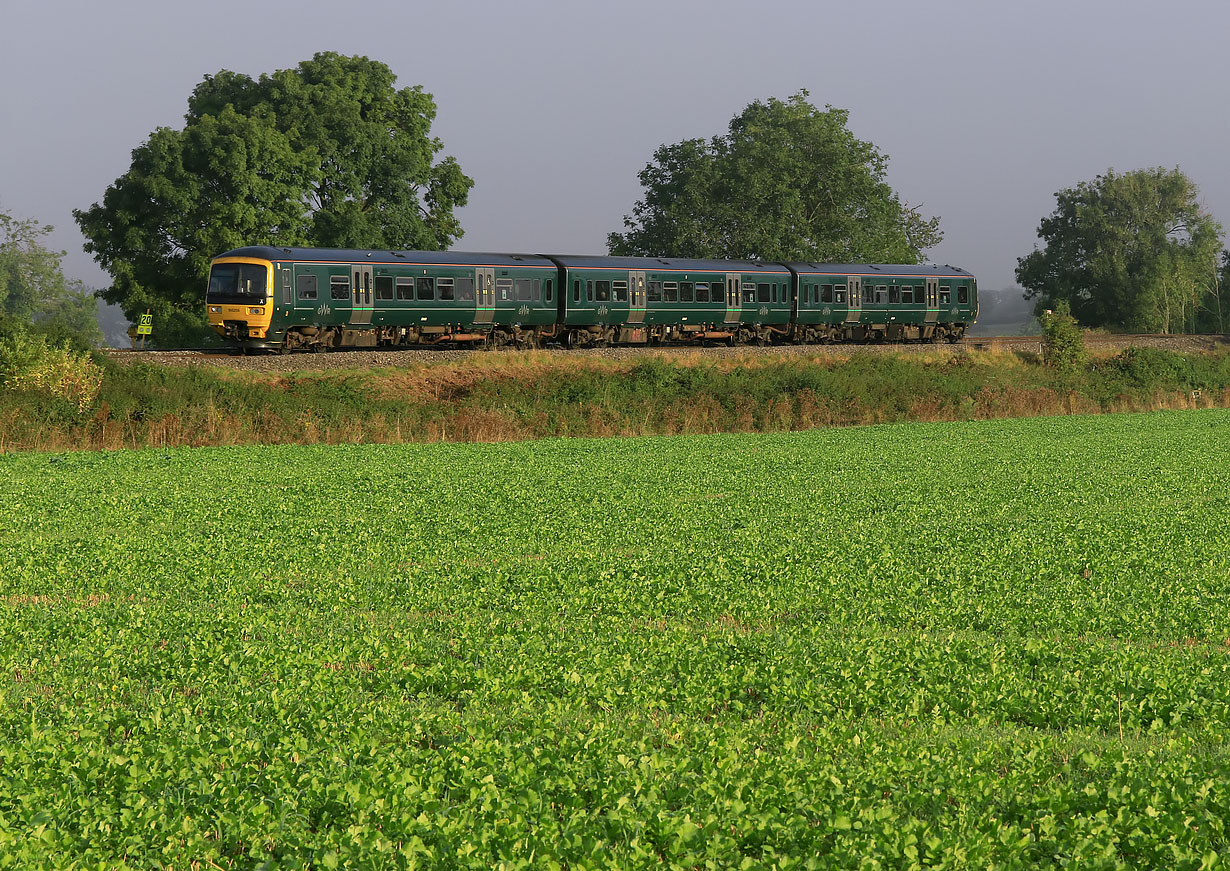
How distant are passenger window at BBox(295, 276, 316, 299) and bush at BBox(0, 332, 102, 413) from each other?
21.8 feet

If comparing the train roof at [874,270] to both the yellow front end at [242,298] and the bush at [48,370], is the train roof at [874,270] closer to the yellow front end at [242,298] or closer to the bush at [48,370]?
the yellow front end at [242,298]

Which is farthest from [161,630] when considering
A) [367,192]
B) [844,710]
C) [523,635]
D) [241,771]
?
[367,192]

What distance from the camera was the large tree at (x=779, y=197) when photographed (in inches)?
2704

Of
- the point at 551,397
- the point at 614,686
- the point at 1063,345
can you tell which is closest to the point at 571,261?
the point at 551,397

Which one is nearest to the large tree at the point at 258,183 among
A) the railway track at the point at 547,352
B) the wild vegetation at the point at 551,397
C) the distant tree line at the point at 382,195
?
the distant tree line at the point at 382,195

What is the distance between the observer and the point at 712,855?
592 cm

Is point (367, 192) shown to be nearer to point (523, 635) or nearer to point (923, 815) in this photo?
point (523, 635)

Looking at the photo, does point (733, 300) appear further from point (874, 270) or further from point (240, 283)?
point (240, 283)

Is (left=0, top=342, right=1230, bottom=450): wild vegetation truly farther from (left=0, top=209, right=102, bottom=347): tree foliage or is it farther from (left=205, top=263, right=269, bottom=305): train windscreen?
(left=0, top=209, right=102, bottom=347): tree foliage

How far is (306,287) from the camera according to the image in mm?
36281

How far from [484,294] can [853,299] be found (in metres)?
17.6

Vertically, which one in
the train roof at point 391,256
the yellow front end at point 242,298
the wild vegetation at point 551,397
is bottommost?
the wild vegetation at point 551,397

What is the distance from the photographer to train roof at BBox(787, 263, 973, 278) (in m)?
48.6

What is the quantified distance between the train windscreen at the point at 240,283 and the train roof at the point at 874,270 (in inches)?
878
